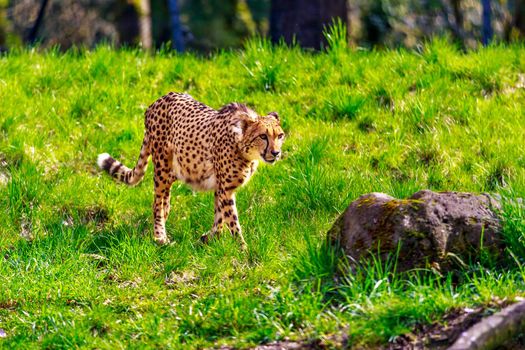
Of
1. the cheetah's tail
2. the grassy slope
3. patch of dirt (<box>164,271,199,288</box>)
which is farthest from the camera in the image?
the cheetah's tail

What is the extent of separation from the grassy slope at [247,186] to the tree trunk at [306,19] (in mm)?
2049

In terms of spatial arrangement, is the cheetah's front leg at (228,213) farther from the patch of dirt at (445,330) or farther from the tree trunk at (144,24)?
the tree trunk at (144,24)

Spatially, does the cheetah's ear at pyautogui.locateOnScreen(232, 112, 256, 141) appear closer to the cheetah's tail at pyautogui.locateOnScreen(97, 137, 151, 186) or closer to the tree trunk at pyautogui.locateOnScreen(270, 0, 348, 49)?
the cheetah's tail at pyautogui.locateOnScreen(97, 137, 151, 186)

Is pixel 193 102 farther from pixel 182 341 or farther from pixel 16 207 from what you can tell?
pixel 182 341

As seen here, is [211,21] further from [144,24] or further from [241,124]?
[241,124]

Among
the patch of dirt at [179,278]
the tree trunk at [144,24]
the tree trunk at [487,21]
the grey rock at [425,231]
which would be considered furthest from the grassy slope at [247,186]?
the tree trunk at [144,24]

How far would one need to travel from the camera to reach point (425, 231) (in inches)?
224

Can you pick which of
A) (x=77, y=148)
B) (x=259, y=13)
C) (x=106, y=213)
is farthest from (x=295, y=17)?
(x=259, y=13)

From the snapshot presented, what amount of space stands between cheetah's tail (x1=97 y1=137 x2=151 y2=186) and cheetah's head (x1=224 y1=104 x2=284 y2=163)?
1.13 m

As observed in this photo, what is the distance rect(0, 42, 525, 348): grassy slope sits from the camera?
5.65m

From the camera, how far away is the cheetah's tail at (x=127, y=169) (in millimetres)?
7781

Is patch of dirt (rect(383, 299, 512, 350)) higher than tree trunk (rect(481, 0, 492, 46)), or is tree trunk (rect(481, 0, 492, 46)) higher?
tree trunk (rect(481, 0, 492, 46))

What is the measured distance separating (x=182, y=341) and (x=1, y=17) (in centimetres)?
1297

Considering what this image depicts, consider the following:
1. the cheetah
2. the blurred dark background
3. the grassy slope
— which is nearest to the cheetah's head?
the cheetah
